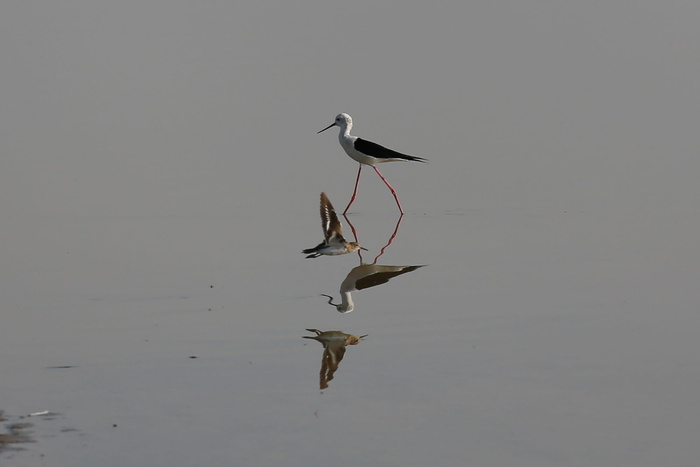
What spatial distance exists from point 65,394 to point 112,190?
5.17 meters

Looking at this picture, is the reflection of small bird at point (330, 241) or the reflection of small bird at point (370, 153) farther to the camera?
the reflection of small bird at point (370, 153)

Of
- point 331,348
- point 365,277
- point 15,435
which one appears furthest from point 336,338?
point 15,435

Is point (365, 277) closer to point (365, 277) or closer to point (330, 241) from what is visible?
point (365, 277)

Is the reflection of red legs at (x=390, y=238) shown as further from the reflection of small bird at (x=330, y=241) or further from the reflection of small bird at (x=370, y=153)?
the reflection of small bird at (x=370, y=153)

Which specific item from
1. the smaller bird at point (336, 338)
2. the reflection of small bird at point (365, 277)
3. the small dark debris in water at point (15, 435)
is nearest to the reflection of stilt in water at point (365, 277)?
the reflection of small bird at point (365, 277)

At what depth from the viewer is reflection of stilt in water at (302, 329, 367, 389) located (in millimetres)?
4441

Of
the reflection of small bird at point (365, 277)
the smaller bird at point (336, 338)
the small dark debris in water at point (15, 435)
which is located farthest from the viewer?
the reflection of small bird at point (365, 277)

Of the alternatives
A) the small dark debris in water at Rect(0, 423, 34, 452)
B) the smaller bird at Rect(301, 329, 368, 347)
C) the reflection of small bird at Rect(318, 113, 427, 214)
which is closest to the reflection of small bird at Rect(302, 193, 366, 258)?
the smaller bird at Rect(301, 329, 368, 347)

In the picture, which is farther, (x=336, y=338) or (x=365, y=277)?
(x=365, y=277)

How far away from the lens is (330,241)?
7.25m

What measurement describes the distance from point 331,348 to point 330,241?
246cm

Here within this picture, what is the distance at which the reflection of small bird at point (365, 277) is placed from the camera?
19.1 feet

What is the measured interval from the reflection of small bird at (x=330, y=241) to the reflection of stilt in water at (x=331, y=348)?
191cm

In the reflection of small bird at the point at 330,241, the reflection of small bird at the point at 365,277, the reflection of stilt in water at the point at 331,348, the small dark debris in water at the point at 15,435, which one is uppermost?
the reflection of small bird at the point at 330,241
